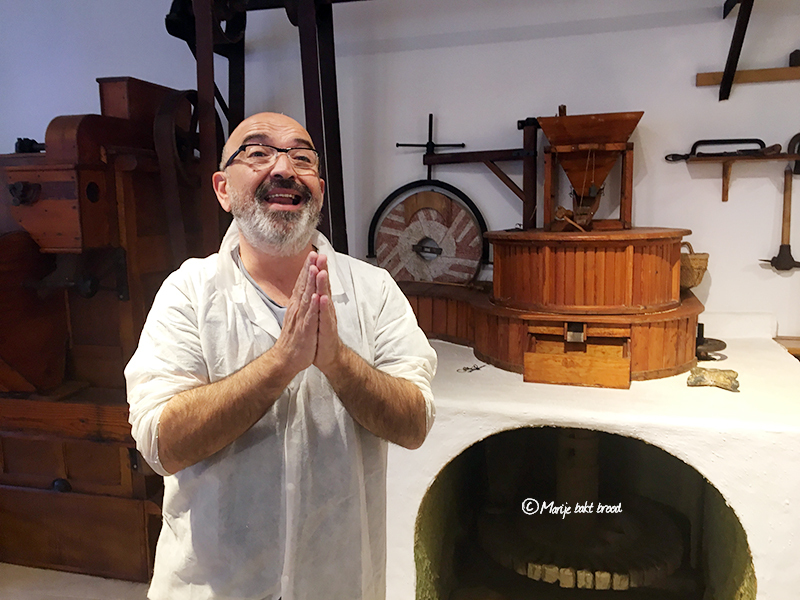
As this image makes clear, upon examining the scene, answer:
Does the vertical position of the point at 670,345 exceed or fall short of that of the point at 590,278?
it falls short

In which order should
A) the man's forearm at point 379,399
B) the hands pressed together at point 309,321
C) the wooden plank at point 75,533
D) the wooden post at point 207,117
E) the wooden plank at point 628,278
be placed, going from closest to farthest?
1. the hands pressed together at point 309,321
2. the man's forearm at point 379,399
3. the wooden plank at point 628,278
4. the wooden post at point 207,117
5. the wooden plank at point 75,533

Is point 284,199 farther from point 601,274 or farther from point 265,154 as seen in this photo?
point 601,274

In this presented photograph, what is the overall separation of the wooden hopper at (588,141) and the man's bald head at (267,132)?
188cm

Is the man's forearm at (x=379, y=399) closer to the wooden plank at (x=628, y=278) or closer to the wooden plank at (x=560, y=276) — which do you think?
the wooden plank at (x=560, y=276)

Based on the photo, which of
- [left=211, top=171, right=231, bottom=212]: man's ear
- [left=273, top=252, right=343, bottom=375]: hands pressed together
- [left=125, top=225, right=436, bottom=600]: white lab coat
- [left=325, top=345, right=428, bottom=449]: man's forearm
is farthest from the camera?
[left=211, top=171, right=231, bottom=212]: man's ear

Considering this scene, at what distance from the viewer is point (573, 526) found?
348 cm

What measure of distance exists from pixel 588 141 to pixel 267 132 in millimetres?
2147

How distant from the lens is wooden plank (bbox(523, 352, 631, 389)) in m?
2.88

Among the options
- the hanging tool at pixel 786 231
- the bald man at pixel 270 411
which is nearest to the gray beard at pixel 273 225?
the bald man at pixel 270 411

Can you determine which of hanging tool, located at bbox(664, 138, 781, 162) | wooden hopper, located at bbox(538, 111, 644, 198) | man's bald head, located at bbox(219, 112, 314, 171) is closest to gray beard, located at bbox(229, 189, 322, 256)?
man's bald head, located at bbox(219, 112, 314, 171)

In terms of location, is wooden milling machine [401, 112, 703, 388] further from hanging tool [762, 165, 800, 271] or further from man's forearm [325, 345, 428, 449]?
man's forearm [325, 345, 428, 449]

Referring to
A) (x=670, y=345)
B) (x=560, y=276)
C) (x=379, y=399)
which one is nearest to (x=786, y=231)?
(x=670, y=345)

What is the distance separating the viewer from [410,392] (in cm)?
143

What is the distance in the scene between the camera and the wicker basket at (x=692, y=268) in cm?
334
